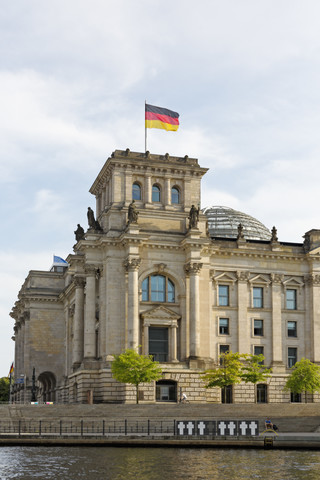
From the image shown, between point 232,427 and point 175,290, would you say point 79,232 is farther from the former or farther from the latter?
point 232,427

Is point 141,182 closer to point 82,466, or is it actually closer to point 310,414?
point 310,414

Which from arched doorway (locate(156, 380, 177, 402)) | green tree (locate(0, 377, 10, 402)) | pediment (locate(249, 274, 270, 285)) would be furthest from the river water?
green tree (locate(0, 377, 10, 402))

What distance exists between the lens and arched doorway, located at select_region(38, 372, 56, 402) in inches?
4222

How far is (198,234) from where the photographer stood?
82188 millimetres

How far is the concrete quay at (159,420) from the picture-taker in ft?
163

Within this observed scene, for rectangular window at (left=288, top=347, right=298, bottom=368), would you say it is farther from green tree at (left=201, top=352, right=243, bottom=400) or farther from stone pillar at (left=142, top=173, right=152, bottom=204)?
stone pillar at (left=142, top=173, right=152, bottom=204)

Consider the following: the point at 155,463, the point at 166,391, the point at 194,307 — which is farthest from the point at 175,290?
the point at 155,463

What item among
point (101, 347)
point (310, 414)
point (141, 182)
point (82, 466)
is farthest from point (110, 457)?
point (141, 182)

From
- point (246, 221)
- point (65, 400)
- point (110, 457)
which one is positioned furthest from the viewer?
point (246, 221)

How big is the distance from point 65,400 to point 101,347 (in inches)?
717

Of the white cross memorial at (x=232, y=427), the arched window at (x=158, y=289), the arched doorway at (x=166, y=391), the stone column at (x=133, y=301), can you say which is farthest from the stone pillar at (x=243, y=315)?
the white cross memorial at (x=232, y=427)

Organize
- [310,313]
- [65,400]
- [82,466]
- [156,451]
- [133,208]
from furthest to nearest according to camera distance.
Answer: [65,400] → [310,313] → [133,208] → [156,451] → [82,466]

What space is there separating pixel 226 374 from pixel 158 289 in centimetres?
1200

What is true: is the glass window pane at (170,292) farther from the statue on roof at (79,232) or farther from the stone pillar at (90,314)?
the statue on roof at (79,232)
